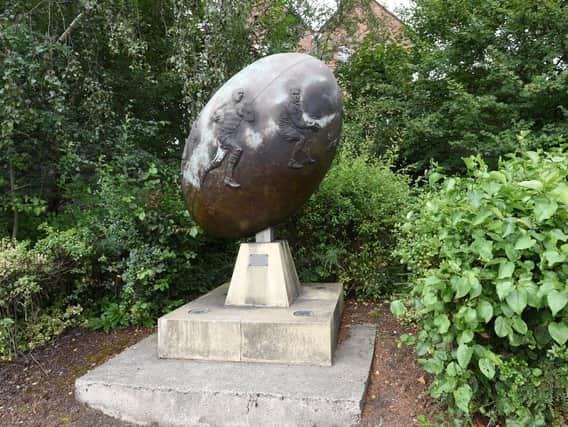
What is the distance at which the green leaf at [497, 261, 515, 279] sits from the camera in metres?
1.67

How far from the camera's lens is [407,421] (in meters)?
2.41

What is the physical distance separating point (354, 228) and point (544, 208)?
10.3 feet

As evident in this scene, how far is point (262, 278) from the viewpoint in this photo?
357 cm

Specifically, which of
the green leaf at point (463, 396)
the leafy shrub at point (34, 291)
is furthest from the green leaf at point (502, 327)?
the leafy shrub at point (34, 291)

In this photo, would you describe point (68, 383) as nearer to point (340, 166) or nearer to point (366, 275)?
point (366, 275)

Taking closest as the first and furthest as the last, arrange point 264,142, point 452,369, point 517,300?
point 517,300 < point 452,369 < point 264,142

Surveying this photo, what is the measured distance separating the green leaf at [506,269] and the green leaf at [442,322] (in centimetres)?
31

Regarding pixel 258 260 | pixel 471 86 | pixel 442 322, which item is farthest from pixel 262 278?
pixel 471 86

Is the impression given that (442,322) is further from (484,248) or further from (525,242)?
(525,242)

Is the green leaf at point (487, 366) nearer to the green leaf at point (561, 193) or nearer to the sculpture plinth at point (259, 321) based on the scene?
the green leaf at point (561, 193)

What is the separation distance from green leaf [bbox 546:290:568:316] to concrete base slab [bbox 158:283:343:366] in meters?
1.61

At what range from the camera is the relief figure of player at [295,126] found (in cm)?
319

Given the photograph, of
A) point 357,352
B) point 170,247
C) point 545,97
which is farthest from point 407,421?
point 545,97

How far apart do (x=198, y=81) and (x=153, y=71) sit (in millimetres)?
2398
